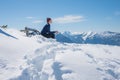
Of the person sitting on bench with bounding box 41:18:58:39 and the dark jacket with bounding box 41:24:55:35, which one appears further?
the dark jacket with bounding box 41:24:55:35

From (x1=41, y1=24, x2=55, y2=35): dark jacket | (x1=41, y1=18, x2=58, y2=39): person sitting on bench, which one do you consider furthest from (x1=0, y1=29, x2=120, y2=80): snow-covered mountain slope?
(x1=41, y1=24, x2=55, y2=35): dark jacket

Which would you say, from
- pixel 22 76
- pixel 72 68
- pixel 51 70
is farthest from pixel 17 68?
pixel 72 68

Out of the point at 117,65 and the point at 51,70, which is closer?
the point at 51,70

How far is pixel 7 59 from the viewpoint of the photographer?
7.04 metres

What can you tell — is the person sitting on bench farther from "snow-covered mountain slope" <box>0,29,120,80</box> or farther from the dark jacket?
"snow-covered mountain slope" <box>0,29,120,80</box>

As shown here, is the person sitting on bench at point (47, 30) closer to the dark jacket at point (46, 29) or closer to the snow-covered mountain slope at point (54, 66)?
the dark jacket at point (46, 29)

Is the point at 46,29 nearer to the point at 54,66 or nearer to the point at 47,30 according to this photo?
the point at 47,30

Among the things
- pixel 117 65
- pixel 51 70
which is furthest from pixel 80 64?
pixel 117 65

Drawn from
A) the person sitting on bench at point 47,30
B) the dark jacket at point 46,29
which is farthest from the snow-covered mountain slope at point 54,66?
the dark jacket at point 46,29

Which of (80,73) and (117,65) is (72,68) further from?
(117,65)

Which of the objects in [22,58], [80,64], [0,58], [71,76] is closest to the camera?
[71,76]

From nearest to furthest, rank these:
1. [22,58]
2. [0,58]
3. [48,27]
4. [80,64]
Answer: [80,64], [0,58], [22,58], [48,27]

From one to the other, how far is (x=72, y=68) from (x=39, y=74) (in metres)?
0.97

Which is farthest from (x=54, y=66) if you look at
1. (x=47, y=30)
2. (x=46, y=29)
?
(x=47, y=30)
